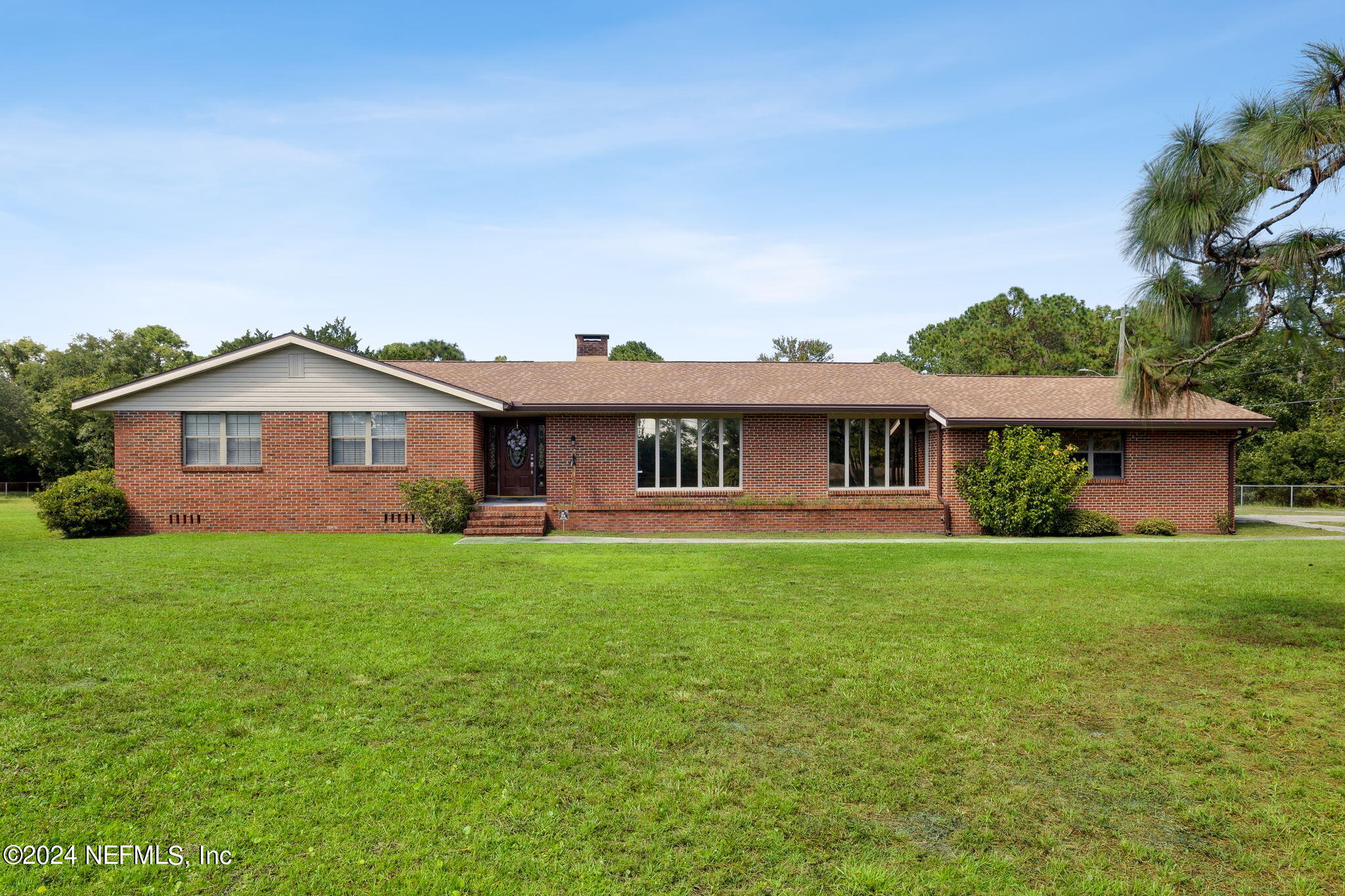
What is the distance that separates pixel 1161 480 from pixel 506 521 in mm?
15410

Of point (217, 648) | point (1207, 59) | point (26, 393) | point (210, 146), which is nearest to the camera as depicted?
point (217, 648)

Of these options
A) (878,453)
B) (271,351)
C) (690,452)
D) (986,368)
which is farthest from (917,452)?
(986,368)

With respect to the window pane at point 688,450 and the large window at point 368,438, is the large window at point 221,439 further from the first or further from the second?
the window pane at point 688,450

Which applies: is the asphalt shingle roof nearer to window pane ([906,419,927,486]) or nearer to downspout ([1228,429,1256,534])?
downspout ([1228,429,1256,534])

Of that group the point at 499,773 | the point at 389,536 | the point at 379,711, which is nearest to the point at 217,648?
the point at 379,711

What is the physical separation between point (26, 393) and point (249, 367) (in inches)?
1426

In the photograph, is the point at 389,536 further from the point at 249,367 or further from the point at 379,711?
the point at 379,711

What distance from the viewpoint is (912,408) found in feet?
60.3

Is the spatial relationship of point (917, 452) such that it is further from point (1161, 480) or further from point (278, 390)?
point (278, 390)

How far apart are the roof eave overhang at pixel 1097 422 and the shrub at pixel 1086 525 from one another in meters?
2.05

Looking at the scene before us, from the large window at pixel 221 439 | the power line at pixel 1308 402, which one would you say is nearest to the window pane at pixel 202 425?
the large window at pixel 221 439

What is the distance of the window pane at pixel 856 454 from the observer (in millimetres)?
19266

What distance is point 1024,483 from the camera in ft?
55.9

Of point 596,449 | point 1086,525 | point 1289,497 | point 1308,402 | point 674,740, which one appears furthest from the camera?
point 1308,402
